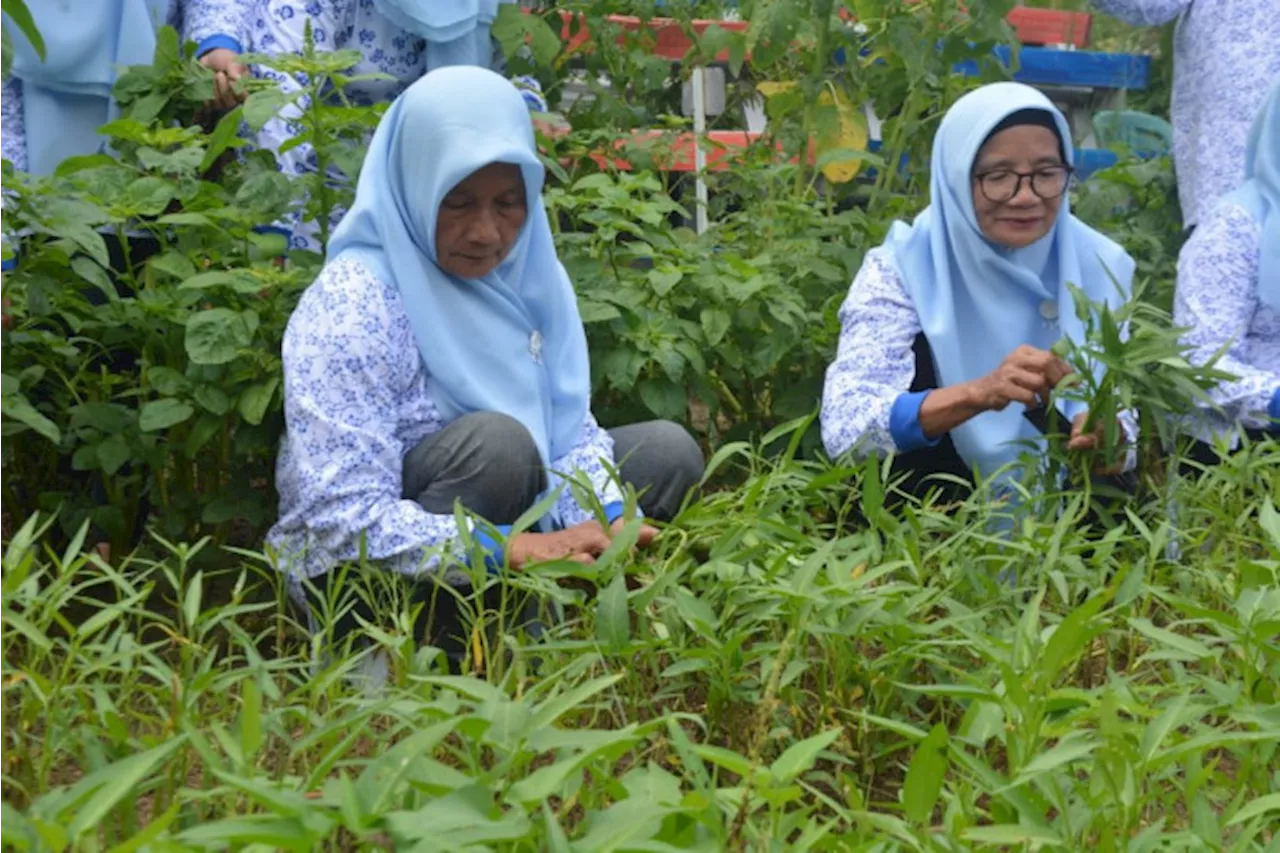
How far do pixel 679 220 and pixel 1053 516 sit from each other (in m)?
3.22

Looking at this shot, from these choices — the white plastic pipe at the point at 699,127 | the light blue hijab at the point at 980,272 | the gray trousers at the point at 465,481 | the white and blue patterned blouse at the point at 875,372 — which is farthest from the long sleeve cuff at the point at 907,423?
the white plastic pipe at the point at 699,127

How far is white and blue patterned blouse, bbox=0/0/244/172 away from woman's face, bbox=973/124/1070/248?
4.48 feet

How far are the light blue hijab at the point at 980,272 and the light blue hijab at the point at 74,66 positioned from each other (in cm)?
143

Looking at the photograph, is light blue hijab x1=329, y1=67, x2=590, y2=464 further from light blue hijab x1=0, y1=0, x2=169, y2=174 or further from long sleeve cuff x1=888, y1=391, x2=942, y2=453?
light blue hijab x1=0, y1=0, x2=169, y2=174

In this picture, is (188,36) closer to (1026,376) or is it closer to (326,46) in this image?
(326,46)

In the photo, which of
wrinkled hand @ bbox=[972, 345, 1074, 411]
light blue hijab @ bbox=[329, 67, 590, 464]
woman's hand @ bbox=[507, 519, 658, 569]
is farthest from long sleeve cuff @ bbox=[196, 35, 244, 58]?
wrinkled hand @ bbox=[972, 345, 1074, 411]

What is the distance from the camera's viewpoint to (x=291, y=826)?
4.43 ft

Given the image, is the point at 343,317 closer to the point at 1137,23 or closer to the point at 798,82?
the point at 798,82

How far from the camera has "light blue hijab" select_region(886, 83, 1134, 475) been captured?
10.6 feet

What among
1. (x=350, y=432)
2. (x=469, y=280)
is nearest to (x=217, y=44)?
(x=469, y=280)

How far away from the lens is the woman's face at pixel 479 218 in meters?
2.86

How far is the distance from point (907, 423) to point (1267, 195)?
1065mm

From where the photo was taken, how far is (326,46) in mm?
3549

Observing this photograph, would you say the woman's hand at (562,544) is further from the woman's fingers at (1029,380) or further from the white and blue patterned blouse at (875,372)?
the woman's fingers at (1029,380)
